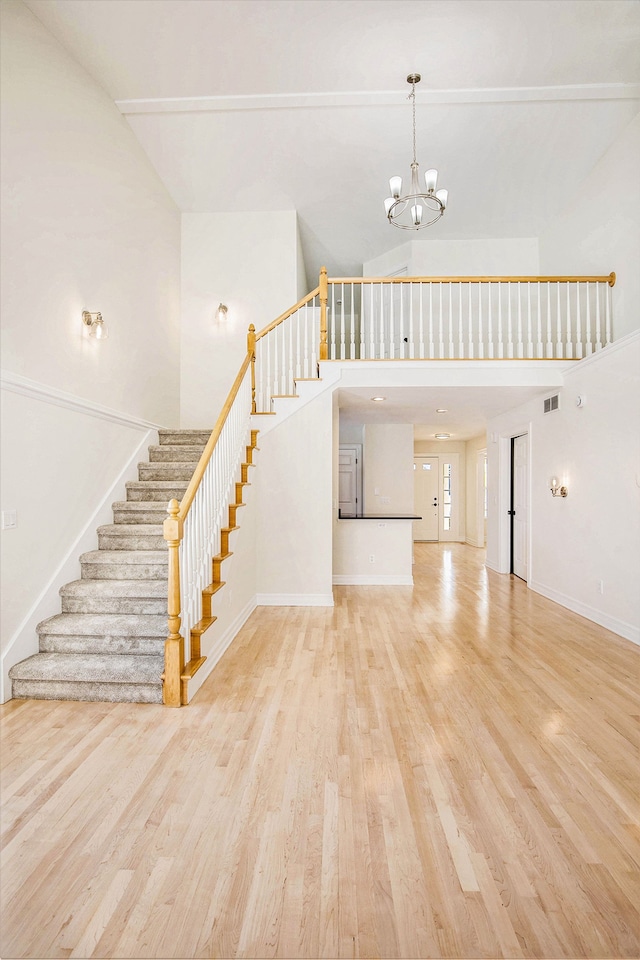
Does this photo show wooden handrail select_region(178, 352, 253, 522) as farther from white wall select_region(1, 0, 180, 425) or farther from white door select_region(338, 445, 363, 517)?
white door select_region(338, 445, 363, 517)

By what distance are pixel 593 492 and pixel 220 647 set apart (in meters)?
3.97

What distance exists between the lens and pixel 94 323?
4379 millimetres

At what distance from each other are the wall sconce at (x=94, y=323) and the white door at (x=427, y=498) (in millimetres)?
9190

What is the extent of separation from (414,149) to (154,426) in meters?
4.29

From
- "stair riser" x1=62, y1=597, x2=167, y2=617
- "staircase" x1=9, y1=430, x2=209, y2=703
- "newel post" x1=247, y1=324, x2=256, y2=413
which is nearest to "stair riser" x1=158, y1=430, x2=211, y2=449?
"newel post" x1=247, y1=324, x2=256, y2=413

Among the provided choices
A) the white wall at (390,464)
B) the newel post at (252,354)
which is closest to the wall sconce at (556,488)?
the white wall at (390,464)

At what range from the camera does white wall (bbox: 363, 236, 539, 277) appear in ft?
24.2

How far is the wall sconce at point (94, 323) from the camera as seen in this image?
14.1 ft

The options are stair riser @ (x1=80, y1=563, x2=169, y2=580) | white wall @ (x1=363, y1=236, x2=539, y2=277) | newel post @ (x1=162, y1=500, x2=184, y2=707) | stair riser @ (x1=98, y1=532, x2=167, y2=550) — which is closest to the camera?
newel post @ (x1=162, y1=500, x2=184, y2=707)

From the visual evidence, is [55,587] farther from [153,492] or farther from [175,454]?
[175,454]

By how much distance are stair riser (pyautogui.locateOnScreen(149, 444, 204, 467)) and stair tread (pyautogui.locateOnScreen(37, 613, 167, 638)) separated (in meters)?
2.33

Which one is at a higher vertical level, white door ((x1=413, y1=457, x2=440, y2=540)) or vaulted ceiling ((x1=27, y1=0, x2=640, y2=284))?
vaulted ceiling ((x1=27, y1=0, x2=640, y2=284))

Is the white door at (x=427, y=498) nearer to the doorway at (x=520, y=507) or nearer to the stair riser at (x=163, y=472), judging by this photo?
the doorway at (x=520, y=507)

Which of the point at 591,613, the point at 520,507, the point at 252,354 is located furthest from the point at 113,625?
the point at 520,507
